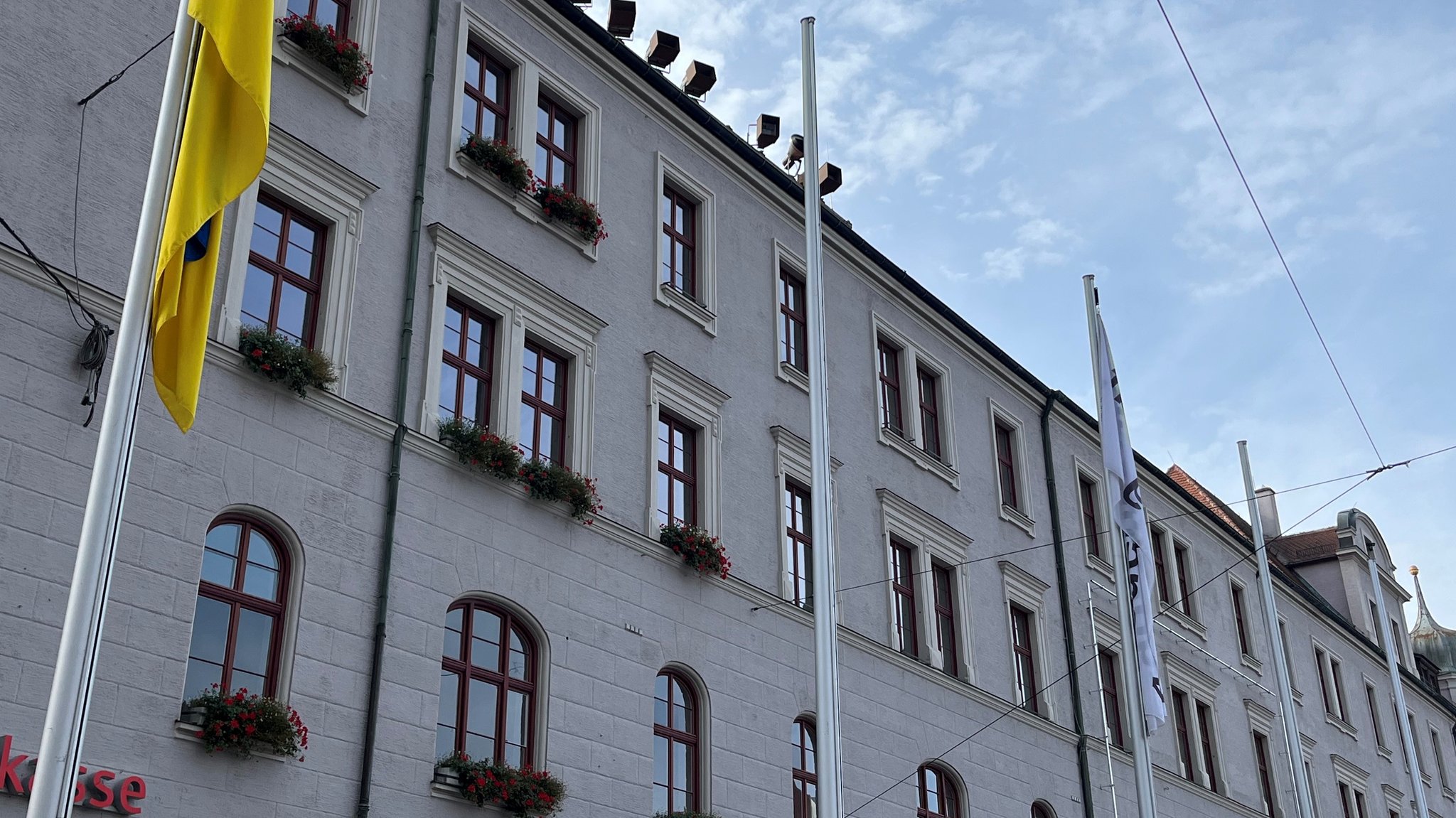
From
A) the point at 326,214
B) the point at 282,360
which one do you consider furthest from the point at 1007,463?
the point at 282,360

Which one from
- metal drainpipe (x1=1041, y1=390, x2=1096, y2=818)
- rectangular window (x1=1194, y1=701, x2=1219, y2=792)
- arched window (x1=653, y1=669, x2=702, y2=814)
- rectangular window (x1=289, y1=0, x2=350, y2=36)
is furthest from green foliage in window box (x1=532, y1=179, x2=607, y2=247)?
rectangular window (x1=1194, y1=701, x2=1219, y2=792)

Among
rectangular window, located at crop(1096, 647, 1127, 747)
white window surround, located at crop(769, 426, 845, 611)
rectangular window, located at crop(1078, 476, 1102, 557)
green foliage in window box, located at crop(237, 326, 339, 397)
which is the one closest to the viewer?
green foliage in window box, located at crop(237, 326, 339, 397)

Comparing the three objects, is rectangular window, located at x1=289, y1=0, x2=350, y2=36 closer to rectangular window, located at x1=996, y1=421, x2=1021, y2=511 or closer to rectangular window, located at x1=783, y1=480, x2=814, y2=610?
rectangular window, located at x1=783, y1=480, x2=814, y2=610

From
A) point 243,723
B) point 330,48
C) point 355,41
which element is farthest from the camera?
point 355,41

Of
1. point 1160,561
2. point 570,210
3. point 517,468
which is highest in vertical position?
point 1160,561

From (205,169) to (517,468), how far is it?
28.2 feet

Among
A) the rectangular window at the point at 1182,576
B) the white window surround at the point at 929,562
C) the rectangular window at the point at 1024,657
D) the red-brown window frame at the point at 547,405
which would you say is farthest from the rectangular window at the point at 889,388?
the rectangular window at the point at 1182,576

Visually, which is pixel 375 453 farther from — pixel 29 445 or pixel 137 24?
pixel 137 24

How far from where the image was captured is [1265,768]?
3778 cm

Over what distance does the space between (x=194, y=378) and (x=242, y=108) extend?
1.79 m

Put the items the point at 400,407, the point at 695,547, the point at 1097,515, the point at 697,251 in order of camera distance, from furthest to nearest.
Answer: the point at 1097,515, the point at 697,251, the point at 695,547, the point at 400,407

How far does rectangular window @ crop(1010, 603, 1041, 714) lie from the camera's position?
28109 mm

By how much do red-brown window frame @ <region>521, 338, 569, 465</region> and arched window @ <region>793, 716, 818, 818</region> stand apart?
555cm

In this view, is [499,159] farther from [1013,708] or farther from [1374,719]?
[1374,719]
